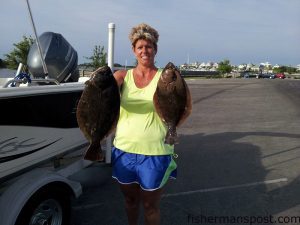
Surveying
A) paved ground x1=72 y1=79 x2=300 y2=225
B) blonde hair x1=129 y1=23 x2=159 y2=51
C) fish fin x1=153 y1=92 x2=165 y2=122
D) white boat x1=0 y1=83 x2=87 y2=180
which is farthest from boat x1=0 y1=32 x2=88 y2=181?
fish fin x1=153 y1=92 x2=165 y2=122

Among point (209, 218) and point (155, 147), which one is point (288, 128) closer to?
point (209, 218)

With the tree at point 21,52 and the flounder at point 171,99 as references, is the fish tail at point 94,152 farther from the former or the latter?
the tree at point 21,52

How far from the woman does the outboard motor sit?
293 centimetres

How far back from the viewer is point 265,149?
823 centimetres

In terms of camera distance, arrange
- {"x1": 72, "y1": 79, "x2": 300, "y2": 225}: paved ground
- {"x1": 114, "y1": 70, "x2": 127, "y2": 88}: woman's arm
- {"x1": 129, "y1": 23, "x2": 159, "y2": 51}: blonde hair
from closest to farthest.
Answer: {"x1": 129, "y1": 23, "x2": 159, "y2": 51}: blonde hair < {"x1": 114, "y1": 70, "x2": 127, "y2": 88}: woman's arm < {"x1": 72, "y1": 79, "x2": 300, "y2": 225}: paved ground

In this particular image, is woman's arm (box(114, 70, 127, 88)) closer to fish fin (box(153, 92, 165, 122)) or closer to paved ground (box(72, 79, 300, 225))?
fish fin (box(153, 92, 165, 122))

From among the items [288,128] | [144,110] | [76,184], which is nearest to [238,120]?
[288,128]

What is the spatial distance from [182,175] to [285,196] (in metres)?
1.67

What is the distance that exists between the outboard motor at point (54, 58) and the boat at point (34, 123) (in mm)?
211

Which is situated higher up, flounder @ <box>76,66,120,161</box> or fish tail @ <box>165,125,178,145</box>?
flounder @ <box>76,66,120,161</box>

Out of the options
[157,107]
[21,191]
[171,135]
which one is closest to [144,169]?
[171,135]

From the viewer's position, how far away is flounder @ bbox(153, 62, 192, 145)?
9.30 feet

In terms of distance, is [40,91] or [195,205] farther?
[195,205]

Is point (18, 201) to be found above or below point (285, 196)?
above
